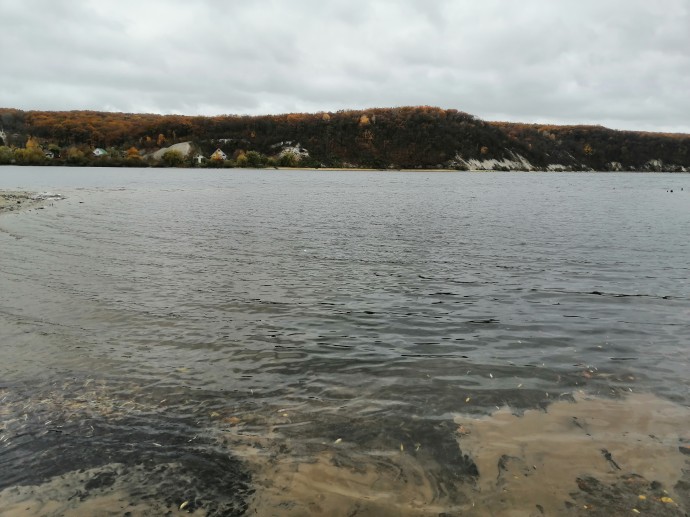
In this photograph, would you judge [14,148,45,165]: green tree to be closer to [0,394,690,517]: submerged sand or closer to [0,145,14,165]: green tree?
[0,145,14,165]: green tree

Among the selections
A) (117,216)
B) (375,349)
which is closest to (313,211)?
(117,216)

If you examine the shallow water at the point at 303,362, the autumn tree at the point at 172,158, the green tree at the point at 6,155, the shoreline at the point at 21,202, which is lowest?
the shallow water at the point at 303,362

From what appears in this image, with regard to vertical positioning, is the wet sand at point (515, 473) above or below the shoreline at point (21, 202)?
below

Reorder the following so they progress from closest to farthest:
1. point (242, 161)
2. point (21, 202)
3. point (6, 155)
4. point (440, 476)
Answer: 1. point (440, 476)
2. point (21, 202)
3. point (6, 155)
4. point (242, 161)

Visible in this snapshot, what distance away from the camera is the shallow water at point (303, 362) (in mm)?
6492

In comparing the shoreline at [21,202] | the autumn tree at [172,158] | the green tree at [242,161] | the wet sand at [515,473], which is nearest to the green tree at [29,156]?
the autumn tree at [172,158]

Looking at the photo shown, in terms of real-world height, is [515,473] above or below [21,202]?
below

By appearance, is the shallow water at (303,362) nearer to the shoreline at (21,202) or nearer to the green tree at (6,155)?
the shoreline at (21,202)

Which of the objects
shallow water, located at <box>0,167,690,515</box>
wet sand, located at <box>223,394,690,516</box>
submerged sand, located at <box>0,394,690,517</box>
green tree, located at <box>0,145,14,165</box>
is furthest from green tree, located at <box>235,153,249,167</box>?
wet sand, located at <box>223,394,690,516</box>

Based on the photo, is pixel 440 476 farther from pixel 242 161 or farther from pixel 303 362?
pixel 242 161

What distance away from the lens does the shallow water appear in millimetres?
6492

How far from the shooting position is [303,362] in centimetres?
1054

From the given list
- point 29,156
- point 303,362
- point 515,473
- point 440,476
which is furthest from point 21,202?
point 29,156

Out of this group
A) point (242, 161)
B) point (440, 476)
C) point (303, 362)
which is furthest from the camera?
point (242, 161)
